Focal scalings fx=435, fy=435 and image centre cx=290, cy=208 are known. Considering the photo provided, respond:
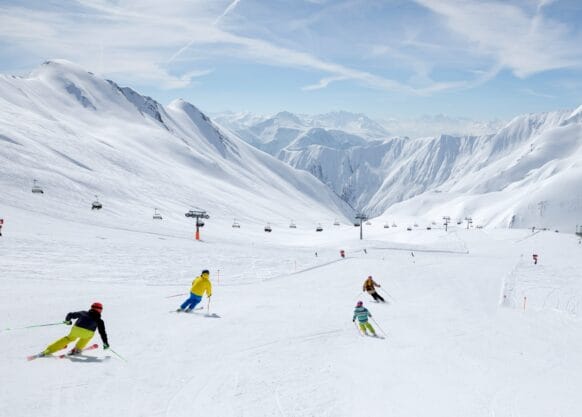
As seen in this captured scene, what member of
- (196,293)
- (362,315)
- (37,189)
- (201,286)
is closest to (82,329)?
(196,293)

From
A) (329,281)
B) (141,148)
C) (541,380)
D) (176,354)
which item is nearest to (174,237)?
(329,281)

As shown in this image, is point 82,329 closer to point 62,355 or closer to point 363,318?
point 62,355

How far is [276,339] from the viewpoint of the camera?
50.1 feet

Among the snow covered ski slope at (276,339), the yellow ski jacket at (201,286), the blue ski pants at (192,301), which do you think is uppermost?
the yellow ski jacket at (201,286)

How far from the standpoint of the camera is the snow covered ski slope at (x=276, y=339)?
10.6m

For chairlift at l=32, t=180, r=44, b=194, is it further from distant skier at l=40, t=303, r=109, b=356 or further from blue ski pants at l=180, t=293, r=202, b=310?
distant skier at l=40, t=303, r=109, b=356

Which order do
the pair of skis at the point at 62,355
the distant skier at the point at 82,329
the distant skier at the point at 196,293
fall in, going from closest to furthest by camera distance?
the pair of skis at the point at 62,355 → the distant skier at the point at 82,329 → the distant skier at the point at 196,293

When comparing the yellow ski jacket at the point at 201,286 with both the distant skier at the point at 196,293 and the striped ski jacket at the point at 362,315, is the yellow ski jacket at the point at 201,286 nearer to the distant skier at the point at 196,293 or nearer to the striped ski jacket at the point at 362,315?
the distant skier at the point at 196,293

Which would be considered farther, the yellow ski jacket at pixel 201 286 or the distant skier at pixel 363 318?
the yellow ski jacket at pixel 201 286

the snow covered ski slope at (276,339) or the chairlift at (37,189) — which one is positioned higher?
the chairlift at (37,189)

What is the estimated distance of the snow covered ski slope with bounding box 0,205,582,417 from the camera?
10562 mm

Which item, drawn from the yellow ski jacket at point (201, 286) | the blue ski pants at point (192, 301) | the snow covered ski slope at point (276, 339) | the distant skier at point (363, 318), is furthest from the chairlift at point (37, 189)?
the distant skier at point (363, 318)

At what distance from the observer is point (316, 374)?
12539mm

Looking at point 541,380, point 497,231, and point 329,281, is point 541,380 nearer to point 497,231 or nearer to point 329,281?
point 329,281
